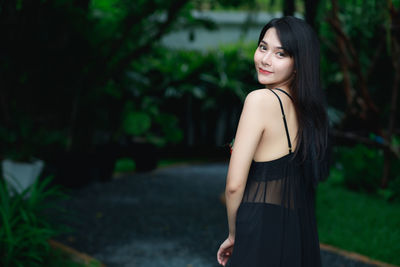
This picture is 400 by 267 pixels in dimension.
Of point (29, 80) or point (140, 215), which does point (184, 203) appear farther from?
point (29, 80)

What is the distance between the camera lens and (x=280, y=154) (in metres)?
1.80

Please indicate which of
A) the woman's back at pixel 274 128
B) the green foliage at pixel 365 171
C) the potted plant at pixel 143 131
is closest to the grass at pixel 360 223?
the green foliage at pixel 365 171

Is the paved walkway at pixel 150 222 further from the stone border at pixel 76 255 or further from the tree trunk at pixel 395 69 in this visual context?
the tree trunk at pixel 395 69

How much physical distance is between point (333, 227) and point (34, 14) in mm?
4775

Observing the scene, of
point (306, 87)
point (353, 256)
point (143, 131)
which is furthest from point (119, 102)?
point (306, 87)

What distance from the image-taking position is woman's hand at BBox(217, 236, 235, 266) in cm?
186

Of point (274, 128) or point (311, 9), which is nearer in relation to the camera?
point (274, 128)

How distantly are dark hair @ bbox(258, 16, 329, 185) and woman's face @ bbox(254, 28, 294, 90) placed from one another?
0.08 feet

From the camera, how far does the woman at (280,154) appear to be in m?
1.75

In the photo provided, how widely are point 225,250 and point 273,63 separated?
2.66ft

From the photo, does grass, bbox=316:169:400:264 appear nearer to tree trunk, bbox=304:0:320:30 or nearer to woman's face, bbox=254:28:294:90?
tree trunk, bbox=304:0:320:30

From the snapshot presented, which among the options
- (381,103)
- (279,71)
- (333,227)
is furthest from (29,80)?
(381,103)

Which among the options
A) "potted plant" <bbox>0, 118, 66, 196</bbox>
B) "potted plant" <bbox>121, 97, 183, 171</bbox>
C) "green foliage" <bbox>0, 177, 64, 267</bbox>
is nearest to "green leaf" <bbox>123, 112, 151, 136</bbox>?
"potted plant" <bbox>121, 97, 183, 171</bbox>

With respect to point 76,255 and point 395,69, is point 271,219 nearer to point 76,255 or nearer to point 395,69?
point 76,255
